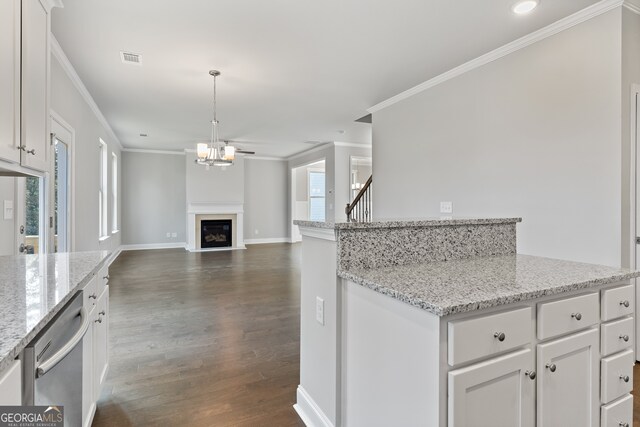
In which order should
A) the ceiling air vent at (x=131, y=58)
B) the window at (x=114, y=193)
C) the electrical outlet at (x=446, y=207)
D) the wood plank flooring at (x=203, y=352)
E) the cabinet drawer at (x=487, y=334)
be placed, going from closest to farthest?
the cabinet drawer at (x=487, y=334) → the wood plank flooring at (x=203, y=352) → the ceiling air vent at (x=131, y=58) → the electrical outlet at (x=446, y=207) → the window at (x=114, y=193)

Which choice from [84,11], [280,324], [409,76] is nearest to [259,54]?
[84,11]

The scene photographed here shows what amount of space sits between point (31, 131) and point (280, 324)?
256cm

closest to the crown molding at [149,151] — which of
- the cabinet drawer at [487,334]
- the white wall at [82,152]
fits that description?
the white wall at [82,152]

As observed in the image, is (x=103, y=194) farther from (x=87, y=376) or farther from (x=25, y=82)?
(x=87, y=376)

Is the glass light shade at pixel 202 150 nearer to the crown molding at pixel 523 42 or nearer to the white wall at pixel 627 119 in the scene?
the crown molding at pixel 523 42

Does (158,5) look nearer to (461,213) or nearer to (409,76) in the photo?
(409,76)

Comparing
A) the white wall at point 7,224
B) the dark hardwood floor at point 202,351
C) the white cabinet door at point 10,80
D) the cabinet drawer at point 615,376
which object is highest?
the white cabinet door at point 10,80

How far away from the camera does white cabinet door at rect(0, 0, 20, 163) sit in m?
1.47

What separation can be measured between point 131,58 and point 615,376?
438 cm

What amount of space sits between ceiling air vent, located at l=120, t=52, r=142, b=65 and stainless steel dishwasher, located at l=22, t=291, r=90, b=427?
9.12 feet

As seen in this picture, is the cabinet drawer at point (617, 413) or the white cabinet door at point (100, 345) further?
the white cabinet door at point (100, 345)

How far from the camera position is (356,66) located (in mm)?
3586

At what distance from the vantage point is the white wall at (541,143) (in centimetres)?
250

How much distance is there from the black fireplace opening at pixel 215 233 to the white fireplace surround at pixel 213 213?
225 millimetres
